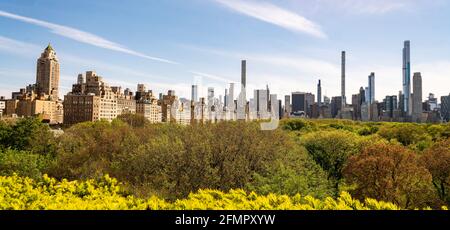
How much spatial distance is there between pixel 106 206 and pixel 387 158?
16.4m

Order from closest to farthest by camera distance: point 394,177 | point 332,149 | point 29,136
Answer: point 394,177 < point 29,136 < point 332,149

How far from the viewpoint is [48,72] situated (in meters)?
8.73

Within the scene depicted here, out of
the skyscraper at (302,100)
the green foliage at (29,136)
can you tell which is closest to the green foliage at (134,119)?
the green foliage at (29,136)

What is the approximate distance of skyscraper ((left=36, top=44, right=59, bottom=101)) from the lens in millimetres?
7820

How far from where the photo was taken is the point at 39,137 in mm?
29719

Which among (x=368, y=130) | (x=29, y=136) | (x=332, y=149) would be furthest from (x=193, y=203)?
(x=368, y=130)

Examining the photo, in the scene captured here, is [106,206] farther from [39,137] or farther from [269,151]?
[39,137]

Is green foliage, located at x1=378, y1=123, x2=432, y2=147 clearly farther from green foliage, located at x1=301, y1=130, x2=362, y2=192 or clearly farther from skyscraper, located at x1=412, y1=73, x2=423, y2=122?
skyscraper, located at x1=412, y1=73, x2=423, y2=122

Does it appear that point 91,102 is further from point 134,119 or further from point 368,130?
point 368,130

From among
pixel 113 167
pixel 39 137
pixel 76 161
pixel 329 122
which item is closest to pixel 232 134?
pixel 113 167

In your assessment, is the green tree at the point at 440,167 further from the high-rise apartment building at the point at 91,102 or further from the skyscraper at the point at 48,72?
the skyscraper at the point at 48,72

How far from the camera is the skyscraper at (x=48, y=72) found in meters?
7.82

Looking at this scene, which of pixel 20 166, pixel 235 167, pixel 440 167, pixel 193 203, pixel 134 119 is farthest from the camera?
pixel 134 119
